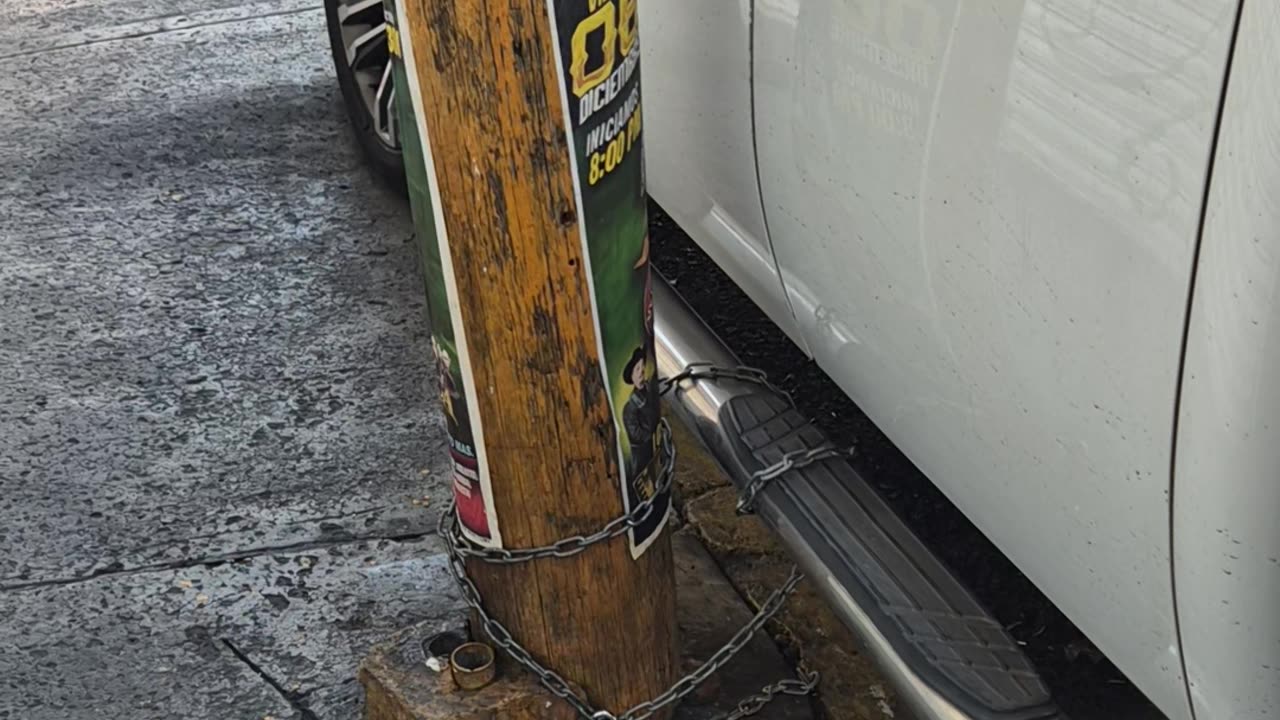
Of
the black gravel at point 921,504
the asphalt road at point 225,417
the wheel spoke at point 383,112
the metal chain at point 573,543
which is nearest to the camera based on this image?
the metal chain at point 573,543

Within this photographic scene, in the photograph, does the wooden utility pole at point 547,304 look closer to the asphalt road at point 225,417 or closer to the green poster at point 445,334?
the green poster at point 445,334

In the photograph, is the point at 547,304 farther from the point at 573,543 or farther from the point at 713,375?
the point at 713,375

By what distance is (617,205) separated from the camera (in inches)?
73.3

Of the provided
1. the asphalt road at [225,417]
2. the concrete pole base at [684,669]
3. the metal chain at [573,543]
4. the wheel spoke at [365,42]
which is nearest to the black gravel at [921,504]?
the asphalt road at [225,417]

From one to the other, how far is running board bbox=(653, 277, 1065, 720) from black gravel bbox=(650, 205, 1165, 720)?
0.80 ft

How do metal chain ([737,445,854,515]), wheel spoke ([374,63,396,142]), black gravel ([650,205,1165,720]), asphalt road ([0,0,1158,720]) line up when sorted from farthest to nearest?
wheel spoke ([374,63,396,142]) < asphalt road ([0,0,1158,720]) < black gravel ([650,205,1165,720]) < metal chain ([737,445,854,515])

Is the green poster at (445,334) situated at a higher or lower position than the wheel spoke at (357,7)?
higher

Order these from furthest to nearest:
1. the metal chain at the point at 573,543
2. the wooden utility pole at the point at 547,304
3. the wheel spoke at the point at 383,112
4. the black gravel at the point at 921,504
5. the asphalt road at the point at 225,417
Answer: the wheel spoke at the point at 383,112 < the asphalt road at the point at 225,417 < the black gravel at the point at 921,504 < the metal chain at the point at 573,543 < the wooden utility pole at the point at 547,304

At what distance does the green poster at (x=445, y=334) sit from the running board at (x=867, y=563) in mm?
407

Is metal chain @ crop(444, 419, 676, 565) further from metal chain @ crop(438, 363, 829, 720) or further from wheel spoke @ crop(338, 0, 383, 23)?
wheel spoke @ crop(338, 0, 383, 23)

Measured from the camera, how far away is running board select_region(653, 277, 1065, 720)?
71.2 inches

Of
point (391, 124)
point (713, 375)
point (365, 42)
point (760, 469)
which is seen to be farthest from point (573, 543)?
point (365, 42)

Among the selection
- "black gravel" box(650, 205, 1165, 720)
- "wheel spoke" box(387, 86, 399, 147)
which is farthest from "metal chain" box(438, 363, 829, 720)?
"wheel spoke" box(387, 86, 399, 147)

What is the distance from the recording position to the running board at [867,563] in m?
1.81
